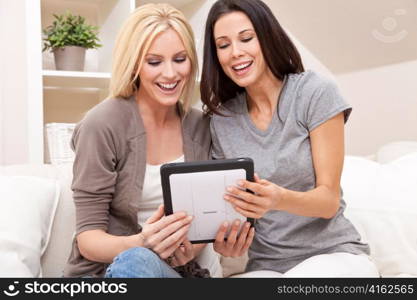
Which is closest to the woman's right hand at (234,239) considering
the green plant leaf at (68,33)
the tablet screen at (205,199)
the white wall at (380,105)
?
the tablet screen at (205,199)

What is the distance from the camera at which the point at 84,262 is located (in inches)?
45.2

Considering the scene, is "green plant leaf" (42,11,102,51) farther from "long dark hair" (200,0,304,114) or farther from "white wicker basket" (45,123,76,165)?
"long dark hair" (200,0,304,114)

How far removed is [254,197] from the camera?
98cm

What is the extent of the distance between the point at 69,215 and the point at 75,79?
66 cm

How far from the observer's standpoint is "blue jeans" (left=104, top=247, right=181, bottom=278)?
910mm

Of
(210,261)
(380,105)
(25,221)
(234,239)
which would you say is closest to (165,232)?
(234,239)

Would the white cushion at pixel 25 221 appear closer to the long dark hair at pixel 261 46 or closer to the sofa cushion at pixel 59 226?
the sofa cushion at pixel 59 226

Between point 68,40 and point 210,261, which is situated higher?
point 68,40

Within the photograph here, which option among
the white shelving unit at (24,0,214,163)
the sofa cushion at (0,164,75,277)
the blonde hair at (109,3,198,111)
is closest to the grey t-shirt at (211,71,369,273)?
the blonde hair at (109,3,198,111)

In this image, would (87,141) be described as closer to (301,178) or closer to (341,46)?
(301,178)

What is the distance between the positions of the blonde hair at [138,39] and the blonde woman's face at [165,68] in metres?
0.01

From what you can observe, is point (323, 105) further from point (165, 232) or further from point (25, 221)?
point (25, 221)

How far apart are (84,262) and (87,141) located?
0.27m

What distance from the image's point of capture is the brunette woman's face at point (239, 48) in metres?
1.20
